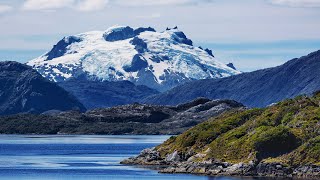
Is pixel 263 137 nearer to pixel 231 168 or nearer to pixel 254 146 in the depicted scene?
pixel 254 146

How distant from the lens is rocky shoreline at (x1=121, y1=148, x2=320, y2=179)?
451 ft

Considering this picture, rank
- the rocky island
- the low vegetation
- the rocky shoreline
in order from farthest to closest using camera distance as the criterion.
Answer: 1. the low vegetation
2. the rocky island
3. the rocky shoreline

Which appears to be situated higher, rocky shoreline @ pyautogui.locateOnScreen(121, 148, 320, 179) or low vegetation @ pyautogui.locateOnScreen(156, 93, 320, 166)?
low vegetation @ pyautogui.locateOnScreen(156, 93, 320, 166)

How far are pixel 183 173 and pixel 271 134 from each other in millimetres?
16147

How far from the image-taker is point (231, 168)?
147m

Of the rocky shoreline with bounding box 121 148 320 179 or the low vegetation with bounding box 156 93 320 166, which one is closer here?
the rocky shoreline with bounding box 121 148 320 179

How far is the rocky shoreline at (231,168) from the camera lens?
451 ft

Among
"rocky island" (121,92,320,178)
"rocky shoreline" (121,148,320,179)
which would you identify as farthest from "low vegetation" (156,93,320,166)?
Answer: "rocky shoreline" (121,148,320,179)

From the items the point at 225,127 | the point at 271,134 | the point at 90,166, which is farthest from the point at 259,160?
the point at 90,166

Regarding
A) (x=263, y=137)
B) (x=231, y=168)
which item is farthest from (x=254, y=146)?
(x=231, y=168)

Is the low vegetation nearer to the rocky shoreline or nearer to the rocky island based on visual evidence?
the rocky island

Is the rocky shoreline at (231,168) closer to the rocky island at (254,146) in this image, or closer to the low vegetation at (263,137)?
the rocky island at (254,146)

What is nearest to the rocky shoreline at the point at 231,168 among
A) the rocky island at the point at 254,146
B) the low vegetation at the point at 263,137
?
the rocky island at the point at 254,146

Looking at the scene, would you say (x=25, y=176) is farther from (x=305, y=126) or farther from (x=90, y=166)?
(x=305, y=126)
